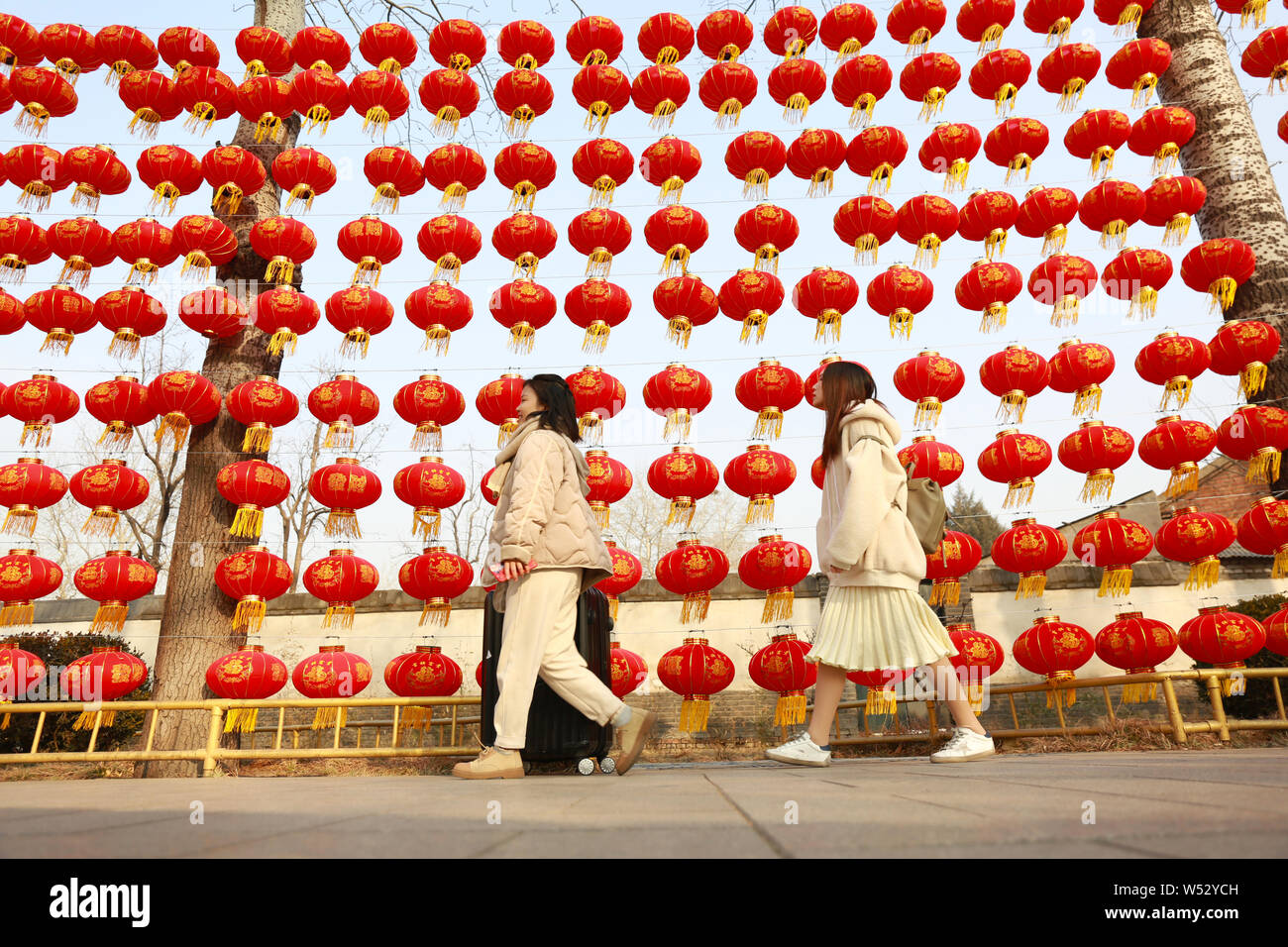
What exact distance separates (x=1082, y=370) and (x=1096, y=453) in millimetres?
574

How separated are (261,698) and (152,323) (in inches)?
112

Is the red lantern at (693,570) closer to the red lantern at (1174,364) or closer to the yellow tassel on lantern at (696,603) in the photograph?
the yellow tassel on lantern at (696,603)

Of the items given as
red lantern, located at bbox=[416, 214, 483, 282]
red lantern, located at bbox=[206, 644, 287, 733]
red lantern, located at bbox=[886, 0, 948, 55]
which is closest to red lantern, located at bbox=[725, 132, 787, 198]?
red lantern, located at bbox=[886, 0, 948, 55]

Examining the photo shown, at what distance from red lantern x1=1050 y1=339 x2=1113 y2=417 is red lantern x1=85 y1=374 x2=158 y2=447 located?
617cm

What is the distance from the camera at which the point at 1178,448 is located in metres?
A: 4.69

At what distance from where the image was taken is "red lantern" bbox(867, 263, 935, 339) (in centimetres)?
511

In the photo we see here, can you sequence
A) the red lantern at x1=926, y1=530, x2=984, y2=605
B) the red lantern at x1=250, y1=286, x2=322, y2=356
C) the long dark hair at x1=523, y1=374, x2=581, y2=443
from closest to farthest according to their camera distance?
the long dark hair at x1=523, y1=374, x2=581, y2=443 < the red lantern at x1=926, y1=530, x2=984, y2=605 < the red lantern at x1=250, y1=286, x2=322, y2=356

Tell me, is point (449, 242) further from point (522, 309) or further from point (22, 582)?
point (22, 582)

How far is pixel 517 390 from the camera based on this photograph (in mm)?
5047

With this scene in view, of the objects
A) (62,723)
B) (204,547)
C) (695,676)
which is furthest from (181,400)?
(695,676)

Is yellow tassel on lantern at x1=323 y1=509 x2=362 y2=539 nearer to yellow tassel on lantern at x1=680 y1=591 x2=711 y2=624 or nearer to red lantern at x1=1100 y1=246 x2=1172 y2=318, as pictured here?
yellow tassel on lantern at x1=680 y1=591 x2=711 y2=624

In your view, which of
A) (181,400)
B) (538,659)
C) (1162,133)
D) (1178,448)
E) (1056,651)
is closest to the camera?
(538,659)
